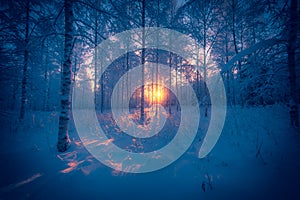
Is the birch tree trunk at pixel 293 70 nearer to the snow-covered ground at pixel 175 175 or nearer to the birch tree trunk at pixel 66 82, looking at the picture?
the snow-covered ground at pixel 175 175

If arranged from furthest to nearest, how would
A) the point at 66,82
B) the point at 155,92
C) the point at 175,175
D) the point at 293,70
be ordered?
the point at 155,92, the point at 293,70, the point at 66,82, the point at 175,175

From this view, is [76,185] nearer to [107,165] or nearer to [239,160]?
[107,165]

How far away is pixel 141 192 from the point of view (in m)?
2.00

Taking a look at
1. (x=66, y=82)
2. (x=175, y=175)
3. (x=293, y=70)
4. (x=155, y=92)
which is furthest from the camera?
(x=155, y=92)

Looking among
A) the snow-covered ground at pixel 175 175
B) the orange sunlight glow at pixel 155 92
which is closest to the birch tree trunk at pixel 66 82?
the snow-covered ground at pixel 175 175

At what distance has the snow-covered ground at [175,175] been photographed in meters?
1.93

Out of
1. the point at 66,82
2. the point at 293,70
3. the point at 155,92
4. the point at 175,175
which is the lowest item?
the point at 175,175

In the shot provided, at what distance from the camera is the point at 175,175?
243 centimetres

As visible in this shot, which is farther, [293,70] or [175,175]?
[293,70]

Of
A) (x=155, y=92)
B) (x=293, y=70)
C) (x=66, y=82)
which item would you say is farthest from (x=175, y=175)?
(x=155, y=92)

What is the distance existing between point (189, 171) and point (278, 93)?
4.75 metres

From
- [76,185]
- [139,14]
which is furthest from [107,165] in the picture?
[139,14]

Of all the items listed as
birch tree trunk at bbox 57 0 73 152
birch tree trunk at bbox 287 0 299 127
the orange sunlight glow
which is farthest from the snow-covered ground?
the orange sunlight glow

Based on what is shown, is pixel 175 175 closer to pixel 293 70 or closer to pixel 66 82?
pixel 66 82
